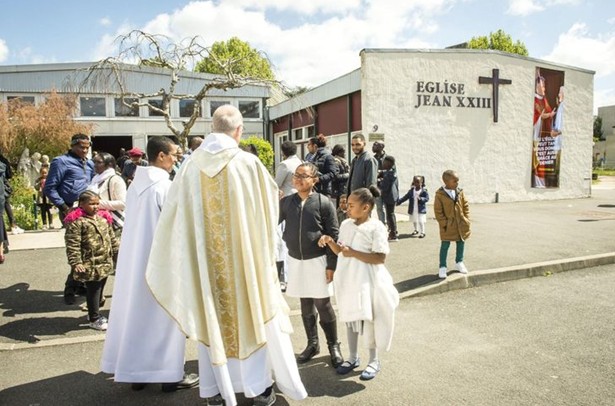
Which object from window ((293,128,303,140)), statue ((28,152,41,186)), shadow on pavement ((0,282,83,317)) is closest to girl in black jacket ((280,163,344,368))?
shadow on pavement ((0,282,83,317))

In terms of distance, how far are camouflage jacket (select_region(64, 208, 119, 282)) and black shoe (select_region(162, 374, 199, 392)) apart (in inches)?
69.9

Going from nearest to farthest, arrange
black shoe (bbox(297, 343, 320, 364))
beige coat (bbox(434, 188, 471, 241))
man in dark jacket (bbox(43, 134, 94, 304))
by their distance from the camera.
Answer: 1. black shoe (bbox(297, 343, 320, 364))
2. man in dark jacket (bbox(43, 134, 94, 304))
3. beige coat (bbox(434, 188, 471, 241))

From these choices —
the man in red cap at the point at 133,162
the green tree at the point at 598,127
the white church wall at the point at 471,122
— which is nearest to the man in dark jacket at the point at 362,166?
the man in red cap at the point at 133,162

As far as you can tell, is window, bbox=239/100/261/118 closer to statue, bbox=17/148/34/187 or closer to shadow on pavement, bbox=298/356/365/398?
statue, bbox=17/148/34/187

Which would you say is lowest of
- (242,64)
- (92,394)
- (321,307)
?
(92,394)

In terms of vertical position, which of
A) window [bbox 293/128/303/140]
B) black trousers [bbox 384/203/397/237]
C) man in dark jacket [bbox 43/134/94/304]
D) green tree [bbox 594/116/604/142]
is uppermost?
green tree [bbox 594/116/604/142]

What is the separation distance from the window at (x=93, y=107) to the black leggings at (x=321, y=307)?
82.4 feet

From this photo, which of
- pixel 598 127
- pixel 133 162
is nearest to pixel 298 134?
pixel 133 162

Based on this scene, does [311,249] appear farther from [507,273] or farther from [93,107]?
[93,107]

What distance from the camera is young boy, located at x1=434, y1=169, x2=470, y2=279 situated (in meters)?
6.85

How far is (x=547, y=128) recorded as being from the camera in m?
19.5

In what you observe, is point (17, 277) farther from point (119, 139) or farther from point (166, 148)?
point (119, 139)

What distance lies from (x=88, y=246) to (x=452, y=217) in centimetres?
487

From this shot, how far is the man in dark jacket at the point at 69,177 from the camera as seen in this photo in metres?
6.07
